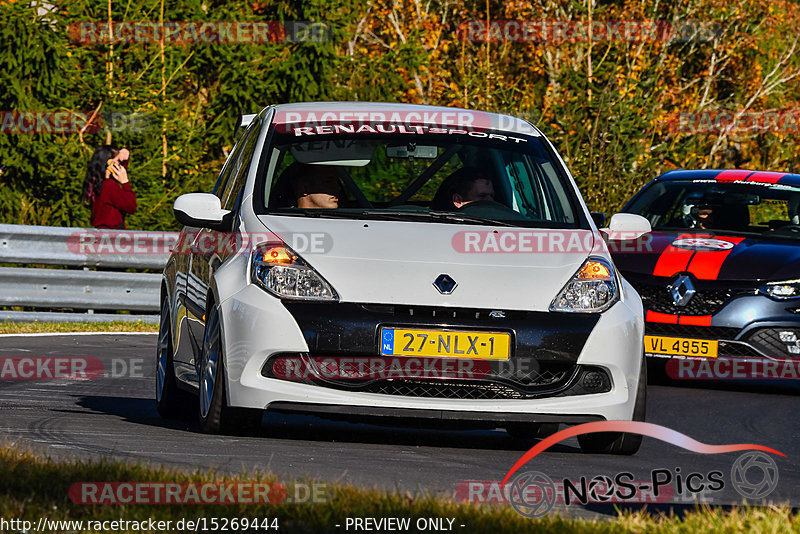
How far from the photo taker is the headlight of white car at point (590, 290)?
7.33 m

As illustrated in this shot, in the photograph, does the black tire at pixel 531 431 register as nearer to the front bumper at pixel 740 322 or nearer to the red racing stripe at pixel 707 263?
the front bumper at pixel 740 322

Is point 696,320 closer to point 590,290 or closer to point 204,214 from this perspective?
point 590,290

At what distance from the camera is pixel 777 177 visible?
533 inches

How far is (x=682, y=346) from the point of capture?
11844 millimetres

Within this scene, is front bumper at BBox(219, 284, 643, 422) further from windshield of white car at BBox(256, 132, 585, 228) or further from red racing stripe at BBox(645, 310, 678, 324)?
red racing stripe at BBox(645, 310, 678, 324)

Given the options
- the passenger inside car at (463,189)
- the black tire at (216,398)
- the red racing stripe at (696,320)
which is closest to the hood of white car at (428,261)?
the black tire at (216,398)

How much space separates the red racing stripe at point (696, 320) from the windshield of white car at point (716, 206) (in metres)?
1.13

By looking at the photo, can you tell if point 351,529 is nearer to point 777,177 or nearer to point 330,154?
point 330,154

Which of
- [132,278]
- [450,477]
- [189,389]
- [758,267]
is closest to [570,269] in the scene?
[450,477]

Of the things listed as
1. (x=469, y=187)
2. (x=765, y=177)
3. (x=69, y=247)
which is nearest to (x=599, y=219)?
(x=469, y=187)

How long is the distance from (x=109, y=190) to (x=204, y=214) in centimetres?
957

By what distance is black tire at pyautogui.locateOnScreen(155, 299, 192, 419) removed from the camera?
8719 millimetres

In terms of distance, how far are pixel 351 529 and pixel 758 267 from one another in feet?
25.1

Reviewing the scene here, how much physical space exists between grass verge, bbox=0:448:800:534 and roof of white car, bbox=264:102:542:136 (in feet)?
10.7
